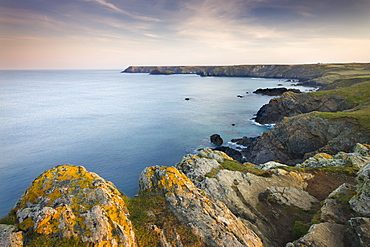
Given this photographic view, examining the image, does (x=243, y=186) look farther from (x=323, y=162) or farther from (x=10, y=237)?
(x=10, y=237)

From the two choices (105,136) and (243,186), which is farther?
(105,136)

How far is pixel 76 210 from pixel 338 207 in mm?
16933

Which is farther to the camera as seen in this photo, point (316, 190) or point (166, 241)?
point (316, 190)

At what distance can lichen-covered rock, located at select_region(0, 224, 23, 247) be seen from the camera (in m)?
8.29

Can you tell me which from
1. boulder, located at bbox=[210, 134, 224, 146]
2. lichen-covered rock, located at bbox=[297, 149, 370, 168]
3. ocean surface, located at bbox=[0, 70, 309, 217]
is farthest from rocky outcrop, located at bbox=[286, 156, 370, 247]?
boulder, located at bbox=[210, 134, 224, 146]

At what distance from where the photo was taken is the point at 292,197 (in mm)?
16969

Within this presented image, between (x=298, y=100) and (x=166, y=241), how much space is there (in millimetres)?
75412

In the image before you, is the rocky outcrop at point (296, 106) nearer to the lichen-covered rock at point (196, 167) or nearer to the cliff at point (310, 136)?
the cliff at point (310, 136)

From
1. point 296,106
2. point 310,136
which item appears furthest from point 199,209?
point 296,106

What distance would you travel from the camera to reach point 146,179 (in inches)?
596

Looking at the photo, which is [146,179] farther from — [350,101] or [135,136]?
[350,101]

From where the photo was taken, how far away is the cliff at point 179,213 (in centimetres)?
930

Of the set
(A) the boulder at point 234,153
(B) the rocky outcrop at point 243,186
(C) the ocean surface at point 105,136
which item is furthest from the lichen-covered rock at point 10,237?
(A) the boulder at point 234,153

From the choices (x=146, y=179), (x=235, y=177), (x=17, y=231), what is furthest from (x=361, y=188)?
(x=17, y=231)
